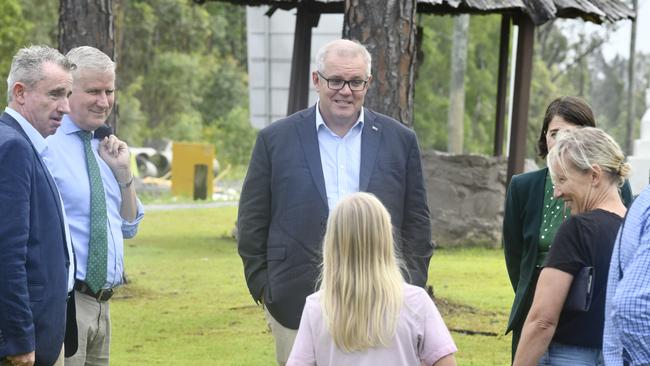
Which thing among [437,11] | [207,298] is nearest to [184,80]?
[437,11]

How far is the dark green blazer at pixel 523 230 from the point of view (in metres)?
5.80

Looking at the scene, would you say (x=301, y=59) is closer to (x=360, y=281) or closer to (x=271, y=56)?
(x=271, y=56)

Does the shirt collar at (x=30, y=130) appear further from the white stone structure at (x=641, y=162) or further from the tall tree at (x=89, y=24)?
the white stone structure at (x=641, y=162)

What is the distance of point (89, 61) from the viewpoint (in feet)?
20.0

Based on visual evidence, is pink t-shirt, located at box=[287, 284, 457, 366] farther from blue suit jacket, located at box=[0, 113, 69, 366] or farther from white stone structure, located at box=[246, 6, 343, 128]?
white stone structure, located at box=[246, 6, 343, 128]

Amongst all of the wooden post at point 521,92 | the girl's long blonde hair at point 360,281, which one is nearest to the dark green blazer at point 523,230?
the girl's long blonde hair at point 360,281

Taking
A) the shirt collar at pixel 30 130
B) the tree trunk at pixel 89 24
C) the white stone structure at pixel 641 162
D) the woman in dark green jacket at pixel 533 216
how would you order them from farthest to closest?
the white stone structure at pixel 641 162, the tree trunk at pixel 89 24, the woman in dark green jacket at pixel 533 216, the shirt collar at pixel 30 130

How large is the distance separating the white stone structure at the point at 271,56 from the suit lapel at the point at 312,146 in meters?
15.0

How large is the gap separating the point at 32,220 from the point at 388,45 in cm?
579

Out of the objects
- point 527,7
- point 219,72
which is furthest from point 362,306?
point 219,72

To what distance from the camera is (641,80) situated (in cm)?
7975

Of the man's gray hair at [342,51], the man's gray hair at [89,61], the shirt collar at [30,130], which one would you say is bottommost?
the shirt collar at [30,130]

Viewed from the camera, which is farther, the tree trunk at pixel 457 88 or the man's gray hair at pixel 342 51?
the tree trunk at pixel 457 88

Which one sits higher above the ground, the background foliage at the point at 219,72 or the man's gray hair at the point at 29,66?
the man's gray hair at the point at 29,66
